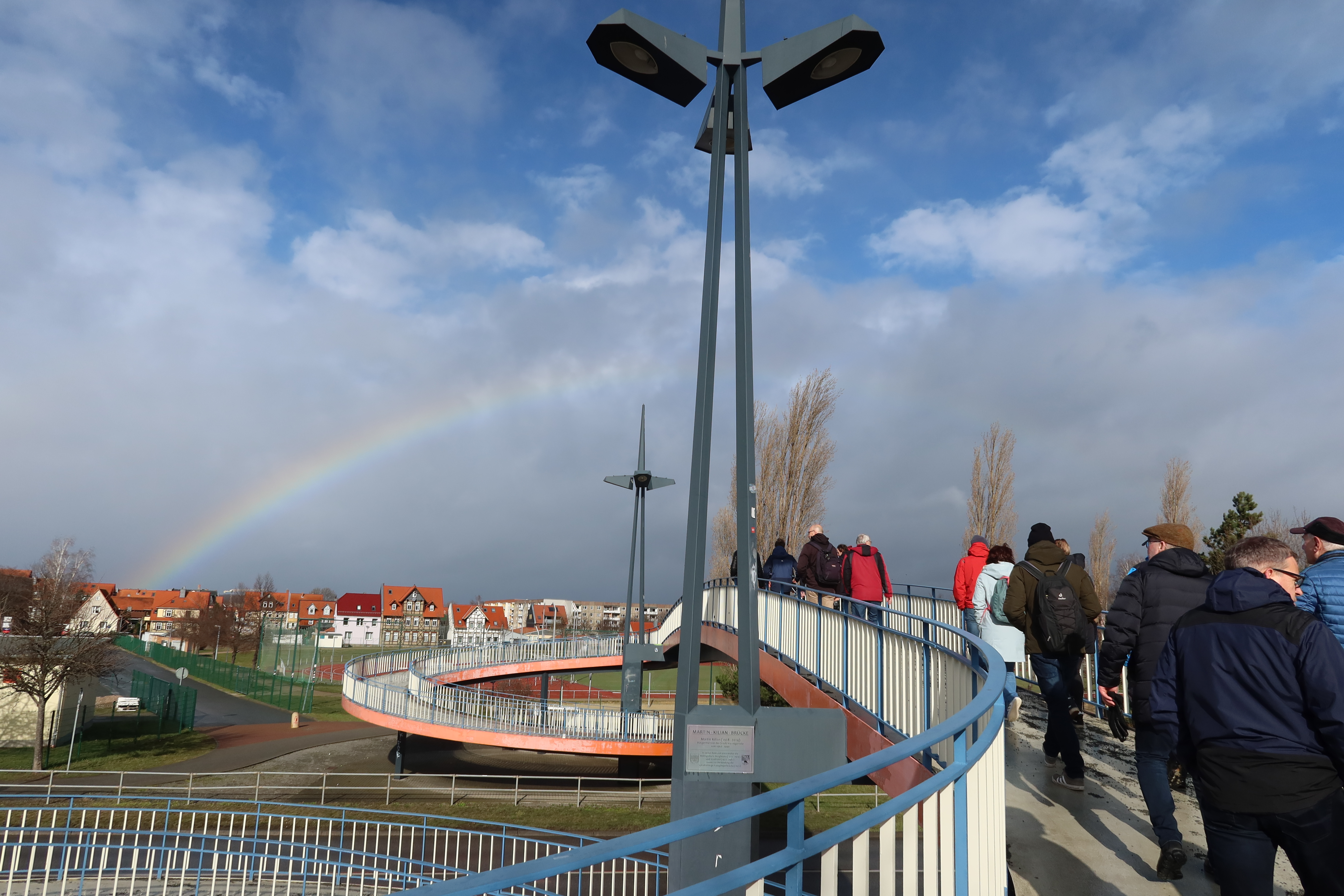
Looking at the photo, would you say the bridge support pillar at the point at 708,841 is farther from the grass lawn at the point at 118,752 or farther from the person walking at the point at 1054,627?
the grass lawn at the point at 118,752

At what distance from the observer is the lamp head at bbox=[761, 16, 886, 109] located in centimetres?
567

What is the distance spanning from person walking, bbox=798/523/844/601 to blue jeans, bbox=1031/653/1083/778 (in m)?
6.37

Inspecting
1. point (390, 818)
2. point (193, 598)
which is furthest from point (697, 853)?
point (193, 598)

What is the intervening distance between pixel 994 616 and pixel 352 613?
421 feet

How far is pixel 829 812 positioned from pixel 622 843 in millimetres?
20497

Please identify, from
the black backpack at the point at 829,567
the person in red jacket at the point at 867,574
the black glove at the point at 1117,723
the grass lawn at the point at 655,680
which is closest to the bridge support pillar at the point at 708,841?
the black glove at the point at 1117,723

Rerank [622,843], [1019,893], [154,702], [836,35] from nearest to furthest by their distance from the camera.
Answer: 1. [622,843]
2. [1019,893]
3. [836,35]
4. [154,702]

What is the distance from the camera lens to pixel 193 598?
117062 mm

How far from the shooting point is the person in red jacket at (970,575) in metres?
9.23

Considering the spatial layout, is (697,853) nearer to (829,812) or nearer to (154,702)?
(829,812)

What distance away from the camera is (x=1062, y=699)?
625 cm

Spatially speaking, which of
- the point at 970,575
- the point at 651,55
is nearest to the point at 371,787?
the point at 970,575

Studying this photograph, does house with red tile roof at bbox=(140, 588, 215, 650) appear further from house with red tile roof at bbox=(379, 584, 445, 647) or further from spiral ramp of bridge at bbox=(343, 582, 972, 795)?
spiral ramp of bridge at bbox=(343, 582, 972, 795)

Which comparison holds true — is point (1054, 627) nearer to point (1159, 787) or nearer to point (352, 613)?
point (1159, 787)
